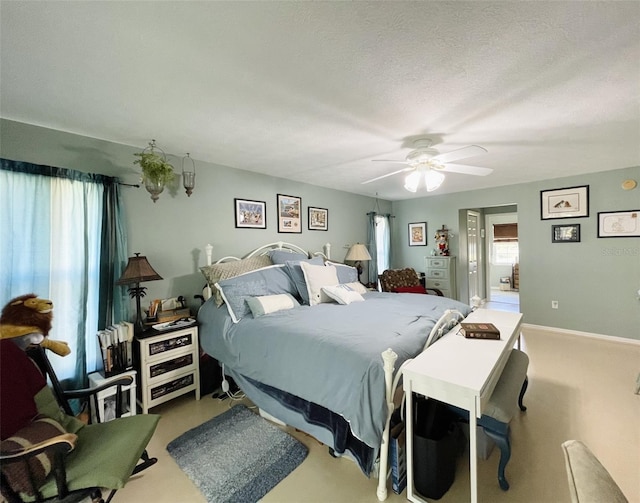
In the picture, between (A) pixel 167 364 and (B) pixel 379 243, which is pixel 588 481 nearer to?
(A) pixel 167 364

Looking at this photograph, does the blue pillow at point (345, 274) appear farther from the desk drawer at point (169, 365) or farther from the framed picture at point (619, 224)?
the framed picture at point (619, 224)

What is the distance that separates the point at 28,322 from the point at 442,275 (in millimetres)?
5553

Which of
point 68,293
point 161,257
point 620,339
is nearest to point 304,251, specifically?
point 161,257

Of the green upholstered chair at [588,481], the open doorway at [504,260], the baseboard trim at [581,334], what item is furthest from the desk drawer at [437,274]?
the green upholstered chair at [588,481]

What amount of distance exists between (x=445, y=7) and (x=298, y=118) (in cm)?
118

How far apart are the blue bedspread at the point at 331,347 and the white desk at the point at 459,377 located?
0.53 feet

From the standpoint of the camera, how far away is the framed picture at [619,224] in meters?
3.71

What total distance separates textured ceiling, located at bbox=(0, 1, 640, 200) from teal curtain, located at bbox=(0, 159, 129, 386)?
48cm

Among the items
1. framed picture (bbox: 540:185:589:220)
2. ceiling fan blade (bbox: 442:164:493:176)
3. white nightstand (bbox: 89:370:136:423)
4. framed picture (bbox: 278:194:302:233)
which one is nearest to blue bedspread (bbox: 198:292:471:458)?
white nightstand (bbox: 89:370:136:423)

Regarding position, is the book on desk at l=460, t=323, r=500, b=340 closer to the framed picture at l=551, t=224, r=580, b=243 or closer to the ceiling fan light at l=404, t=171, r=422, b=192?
the ceiling fan light at l=404, t=171, r=422, b=192

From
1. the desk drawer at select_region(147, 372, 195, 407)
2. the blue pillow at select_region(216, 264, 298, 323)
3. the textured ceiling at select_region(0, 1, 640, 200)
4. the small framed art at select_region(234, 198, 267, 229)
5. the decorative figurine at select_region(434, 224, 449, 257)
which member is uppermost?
the textured ceiling at select_region(0, 1, 640, 200)

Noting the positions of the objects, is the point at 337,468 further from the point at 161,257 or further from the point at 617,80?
the point at 617,80

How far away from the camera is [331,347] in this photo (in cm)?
178

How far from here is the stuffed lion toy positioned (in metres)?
1.65
